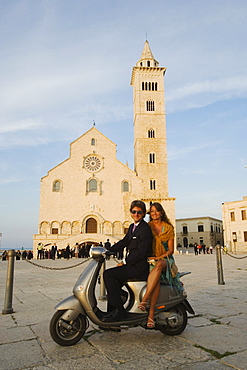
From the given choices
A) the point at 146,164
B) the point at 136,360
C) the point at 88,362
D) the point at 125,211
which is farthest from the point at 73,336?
the point at 146,164

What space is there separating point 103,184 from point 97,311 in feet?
104

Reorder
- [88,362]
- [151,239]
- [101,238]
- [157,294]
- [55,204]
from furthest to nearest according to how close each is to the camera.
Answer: [55,204] → [101,238] → [151,239] → [157,294] → [88,362]

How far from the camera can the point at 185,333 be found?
11.2ft

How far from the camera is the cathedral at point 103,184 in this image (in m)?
32.6

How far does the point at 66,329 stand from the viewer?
10.2 ft

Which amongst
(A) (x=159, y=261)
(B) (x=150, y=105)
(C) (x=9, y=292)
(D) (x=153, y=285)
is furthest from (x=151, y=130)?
(D) (x=153, y=285)

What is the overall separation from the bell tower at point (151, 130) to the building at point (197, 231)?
2406 cm

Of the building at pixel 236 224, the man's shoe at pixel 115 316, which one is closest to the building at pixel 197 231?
the building at pixel 236 224

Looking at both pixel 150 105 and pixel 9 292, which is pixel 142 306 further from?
pixel 150 105

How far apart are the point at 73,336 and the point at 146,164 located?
33570 millimetres

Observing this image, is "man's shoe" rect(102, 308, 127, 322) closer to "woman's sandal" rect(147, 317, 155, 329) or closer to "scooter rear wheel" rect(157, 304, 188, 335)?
"woman's sandal" rect(147, 317, 155, 329)

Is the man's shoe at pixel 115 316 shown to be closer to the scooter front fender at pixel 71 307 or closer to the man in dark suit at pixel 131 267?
the man in dark suit at pixel 131 267

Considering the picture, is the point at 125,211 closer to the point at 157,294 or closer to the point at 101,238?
the point at 101,238

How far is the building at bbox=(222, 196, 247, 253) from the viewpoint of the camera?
3469 centimetres
